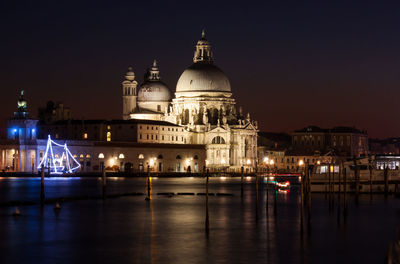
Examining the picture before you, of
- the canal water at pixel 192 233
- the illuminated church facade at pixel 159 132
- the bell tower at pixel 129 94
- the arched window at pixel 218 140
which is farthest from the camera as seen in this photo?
the bell tower at pixel 129 94

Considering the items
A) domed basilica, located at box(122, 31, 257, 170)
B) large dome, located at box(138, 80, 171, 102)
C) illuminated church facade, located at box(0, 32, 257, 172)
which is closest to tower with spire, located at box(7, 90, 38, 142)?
illuminated church facade, located at box(0, 32, 257, 172)

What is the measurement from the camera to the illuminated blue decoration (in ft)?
307

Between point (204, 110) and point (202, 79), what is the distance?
4132mm

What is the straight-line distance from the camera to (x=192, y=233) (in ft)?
113

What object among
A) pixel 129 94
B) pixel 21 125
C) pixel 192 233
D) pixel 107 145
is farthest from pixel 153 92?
pixel 192 233

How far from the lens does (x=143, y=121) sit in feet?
359

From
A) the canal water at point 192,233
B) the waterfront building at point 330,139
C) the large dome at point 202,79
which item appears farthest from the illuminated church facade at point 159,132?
the canal water at point 192,233

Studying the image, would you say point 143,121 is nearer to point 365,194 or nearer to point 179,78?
point 179,78

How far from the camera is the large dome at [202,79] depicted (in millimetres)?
117875

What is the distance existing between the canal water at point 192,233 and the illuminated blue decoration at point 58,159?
4429cm

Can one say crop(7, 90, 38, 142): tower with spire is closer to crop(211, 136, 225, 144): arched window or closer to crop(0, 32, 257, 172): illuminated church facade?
crop(0, 32, 257, 172): illuminated church facade

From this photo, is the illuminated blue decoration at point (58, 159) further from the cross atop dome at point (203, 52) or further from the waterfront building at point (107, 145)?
the cross atop dome at point (203, 52)

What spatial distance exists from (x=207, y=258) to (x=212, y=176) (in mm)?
82119

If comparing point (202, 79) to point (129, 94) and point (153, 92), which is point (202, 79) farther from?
point (129, 94)
